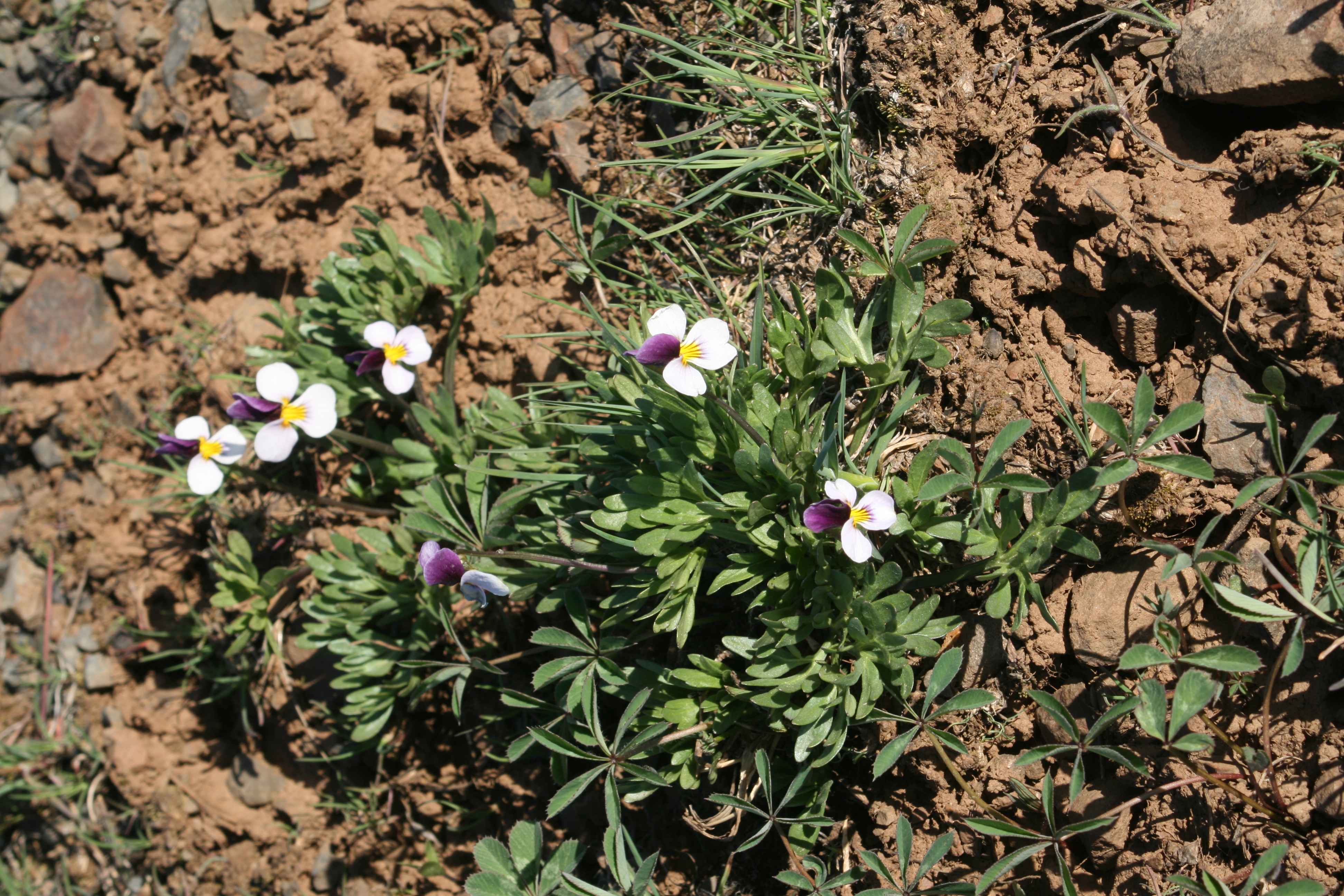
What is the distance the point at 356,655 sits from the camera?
11.4ft

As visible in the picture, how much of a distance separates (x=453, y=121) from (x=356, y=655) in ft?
8.08

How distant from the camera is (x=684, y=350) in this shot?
7.80 feet

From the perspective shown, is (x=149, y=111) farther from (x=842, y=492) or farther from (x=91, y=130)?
(x=842, y=492)

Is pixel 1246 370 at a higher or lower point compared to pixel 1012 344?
higher

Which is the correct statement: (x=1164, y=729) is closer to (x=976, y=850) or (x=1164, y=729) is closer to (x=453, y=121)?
(x=976, y=850)

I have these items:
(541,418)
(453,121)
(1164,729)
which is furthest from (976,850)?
(453,121)

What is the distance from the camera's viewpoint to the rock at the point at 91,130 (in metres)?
4.96

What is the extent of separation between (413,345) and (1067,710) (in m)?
2.64

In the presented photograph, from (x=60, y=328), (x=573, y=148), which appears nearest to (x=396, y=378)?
(x=573, y=148)

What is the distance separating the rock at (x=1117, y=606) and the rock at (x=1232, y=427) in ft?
1.09

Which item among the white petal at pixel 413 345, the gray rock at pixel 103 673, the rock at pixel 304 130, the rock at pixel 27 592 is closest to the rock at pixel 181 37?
the rock at pixel 304 130

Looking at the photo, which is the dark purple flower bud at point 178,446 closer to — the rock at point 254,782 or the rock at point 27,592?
the rock at point 254,782

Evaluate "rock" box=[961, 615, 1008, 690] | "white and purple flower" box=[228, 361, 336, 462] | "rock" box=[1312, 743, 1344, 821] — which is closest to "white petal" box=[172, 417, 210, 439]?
"white and purple flower" box=[228, 361, 336, 462]

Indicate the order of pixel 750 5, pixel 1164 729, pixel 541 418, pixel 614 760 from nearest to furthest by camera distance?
pixel 1164 729 < pixel 614 760 < pixel 541 418 < pixel 750 5
